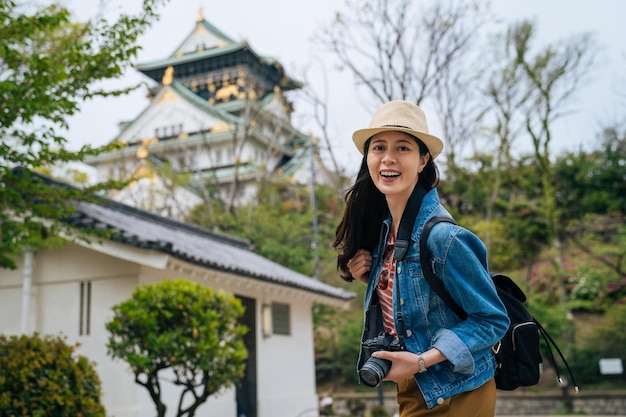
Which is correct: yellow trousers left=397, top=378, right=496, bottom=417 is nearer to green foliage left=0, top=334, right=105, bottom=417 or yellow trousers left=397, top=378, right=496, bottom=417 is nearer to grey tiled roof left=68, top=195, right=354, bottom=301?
green foliage left=0, top=334, right=105, bottom=417

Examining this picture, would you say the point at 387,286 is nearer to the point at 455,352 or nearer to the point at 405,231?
the point at 405,231

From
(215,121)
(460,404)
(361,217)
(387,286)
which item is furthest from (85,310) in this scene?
(215,121)

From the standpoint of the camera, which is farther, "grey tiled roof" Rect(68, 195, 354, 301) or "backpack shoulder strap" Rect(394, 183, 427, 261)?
"grey tiled roof" Rect(68, 195, 354, 301)

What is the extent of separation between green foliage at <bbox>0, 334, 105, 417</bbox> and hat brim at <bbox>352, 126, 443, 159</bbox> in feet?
16.0

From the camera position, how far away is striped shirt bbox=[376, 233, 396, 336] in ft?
6.95

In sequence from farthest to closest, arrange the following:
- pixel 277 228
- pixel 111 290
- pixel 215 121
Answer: pixel 215 121, pixel 277 228, pixel 111 290

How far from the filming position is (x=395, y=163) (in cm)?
212

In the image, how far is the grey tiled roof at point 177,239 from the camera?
324 inches

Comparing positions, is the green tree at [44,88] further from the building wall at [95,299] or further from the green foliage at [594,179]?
the green foliage at [594,179]

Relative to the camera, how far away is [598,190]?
2308cm

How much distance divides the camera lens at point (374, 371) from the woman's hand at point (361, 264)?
50 centimetres

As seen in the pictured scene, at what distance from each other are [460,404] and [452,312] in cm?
28

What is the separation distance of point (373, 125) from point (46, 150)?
4.76 metres

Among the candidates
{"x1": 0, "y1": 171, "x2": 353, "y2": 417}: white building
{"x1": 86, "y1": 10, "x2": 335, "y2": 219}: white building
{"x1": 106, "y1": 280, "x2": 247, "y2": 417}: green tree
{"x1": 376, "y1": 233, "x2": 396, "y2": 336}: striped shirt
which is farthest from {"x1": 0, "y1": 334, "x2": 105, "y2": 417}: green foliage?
{"x1": 86, "y1": 10, "x2": 335, "y2": 219}: white building
